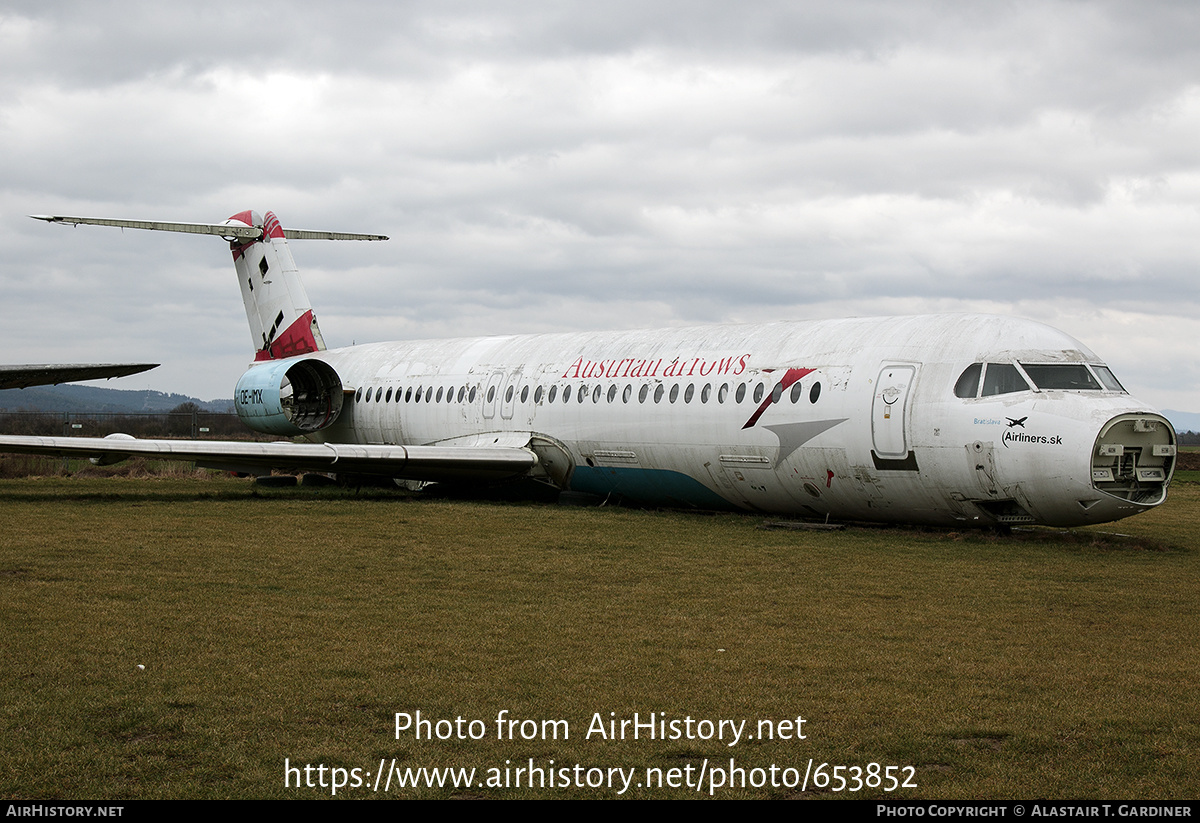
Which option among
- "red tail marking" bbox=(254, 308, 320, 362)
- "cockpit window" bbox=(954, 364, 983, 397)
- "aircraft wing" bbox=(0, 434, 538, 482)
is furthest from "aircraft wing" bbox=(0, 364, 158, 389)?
"cockpit window" bbox=(954, 364, 983, 397)

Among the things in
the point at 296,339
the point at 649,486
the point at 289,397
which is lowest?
the point at 649,486

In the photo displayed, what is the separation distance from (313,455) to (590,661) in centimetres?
1425

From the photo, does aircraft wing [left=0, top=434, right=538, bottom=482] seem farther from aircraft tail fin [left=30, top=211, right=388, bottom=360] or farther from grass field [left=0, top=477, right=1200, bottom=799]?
aircraft tail fin [left=30, top=211, right=388, bottom=360]

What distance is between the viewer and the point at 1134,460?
1388 centimetres

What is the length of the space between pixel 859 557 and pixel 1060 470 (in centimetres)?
282

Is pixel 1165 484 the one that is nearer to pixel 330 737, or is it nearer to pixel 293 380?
pixel 330 737

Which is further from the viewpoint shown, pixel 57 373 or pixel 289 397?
pixel 289 397

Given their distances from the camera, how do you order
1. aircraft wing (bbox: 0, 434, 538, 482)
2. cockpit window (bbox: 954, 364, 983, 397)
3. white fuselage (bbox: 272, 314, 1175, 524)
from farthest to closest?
aircraft wing (bbox: 0, 434, 538, 482), cockpit window (bbox: 954, 364, 983, 397), white fuselage (bbox: 272, 314, 1175, 524)

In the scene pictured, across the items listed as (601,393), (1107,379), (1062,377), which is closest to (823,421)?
(1062,377)

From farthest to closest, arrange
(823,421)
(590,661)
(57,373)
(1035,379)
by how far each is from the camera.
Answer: (57,373) < (823,421) < (1035,379) < (590,661)

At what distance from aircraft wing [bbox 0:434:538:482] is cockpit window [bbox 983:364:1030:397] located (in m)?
9.43

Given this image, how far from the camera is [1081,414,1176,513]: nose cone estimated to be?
13641 mm

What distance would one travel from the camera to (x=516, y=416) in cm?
2262

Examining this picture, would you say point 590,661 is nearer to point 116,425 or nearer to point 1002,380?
point 1002,380
